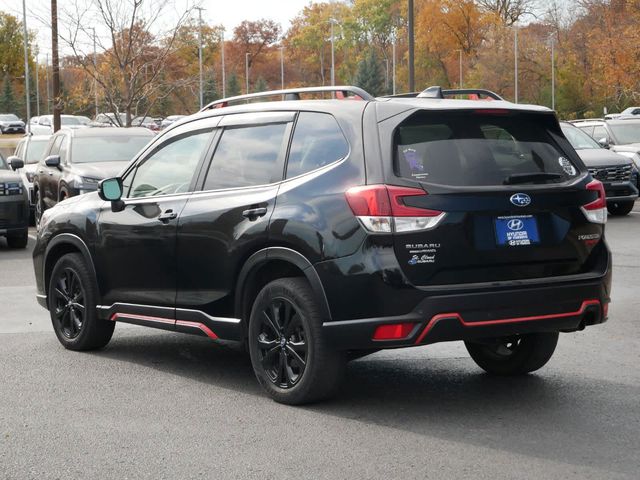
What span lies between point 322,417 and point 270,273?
3.18ft

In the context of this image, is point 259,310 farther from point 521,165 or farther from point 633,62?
point 633,62

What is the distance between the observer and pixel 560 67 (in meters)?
87.8

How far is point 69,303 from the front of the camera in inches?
337

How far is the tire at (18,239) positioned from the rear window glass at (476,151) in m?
12.4

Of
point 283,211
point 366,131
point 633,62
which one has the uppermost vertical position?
point 633,62

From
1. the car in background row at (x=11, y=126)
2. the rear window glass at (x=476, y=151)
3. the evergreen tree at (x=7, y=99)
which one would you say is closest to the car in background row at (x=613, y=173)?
the rear window glass at (x=476, y=151)

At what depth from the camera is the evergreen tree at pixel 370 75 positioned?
116m

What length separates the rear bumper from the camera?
19.6ft

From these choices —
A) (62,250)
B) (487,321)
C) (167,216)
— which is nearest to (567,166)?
(487,321)

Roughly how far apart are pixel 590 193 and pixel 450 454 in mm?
1985

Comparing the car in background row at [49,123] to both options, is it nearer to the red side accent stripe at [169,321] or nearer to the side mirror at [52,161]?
the side mirror at [52,161]

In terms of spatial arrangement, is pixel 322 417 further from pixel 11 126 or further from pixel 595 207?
pixel 11 126

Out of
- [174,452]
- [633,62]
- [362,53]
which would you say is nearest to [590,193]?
[174,452]

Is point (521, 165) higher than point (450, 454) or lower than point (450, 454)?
higher
